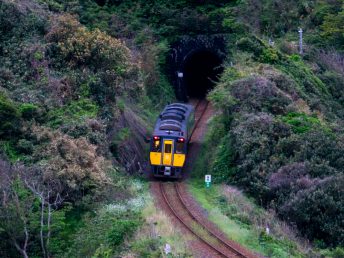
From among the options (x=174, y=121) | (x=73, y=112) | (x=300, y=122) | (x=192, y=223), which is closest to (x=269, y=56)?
(x=300, y=122)

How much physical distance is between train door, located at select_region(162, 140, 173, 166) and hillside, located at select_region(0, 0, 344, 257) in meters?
1.47

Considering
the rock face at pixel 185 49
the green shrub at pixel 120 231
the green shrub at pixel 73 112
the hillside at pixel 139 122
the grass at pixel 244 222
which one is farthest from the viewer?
the rock face at pixel 185 49

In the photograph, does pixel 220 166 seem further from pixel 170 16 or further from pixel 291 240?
pixel 170 16

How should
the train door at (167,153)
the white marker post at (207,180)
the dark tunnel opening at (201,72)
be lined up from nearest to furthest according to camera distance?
1. the white marker post at (207,180)
2. the train door at (167,153)
3. the dark tunnel opening at (201,72)

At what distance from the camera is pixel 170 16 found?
52656mm

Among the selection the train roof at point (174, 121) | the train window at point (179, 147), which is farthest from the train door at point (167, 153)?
the train roof at point (174, 121)

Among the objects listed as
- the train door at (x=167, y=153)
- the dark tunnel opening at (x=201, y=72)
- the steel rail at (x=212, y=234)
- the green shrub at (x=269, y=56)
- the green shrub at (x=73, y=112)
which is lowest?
the steel rail at (x=212, y=234)

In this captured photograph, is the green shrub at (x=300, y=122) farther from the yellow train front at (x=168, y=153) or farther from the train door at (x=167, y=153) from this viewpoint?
the train door at (x=167, y=153)

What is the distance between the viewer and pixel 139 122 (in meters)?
40.8

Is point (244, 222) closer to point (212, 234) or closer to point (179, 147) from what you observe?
point (212, 234)

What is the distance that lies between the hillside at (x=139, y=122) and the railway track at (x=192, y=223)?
1027mm

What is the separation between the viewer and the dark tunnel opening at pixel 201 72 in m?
54.4

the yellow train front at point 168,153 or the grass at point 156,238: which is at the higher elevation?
the yellow train front at point 168,153

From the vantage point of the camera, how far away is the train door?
35000 millimetres
